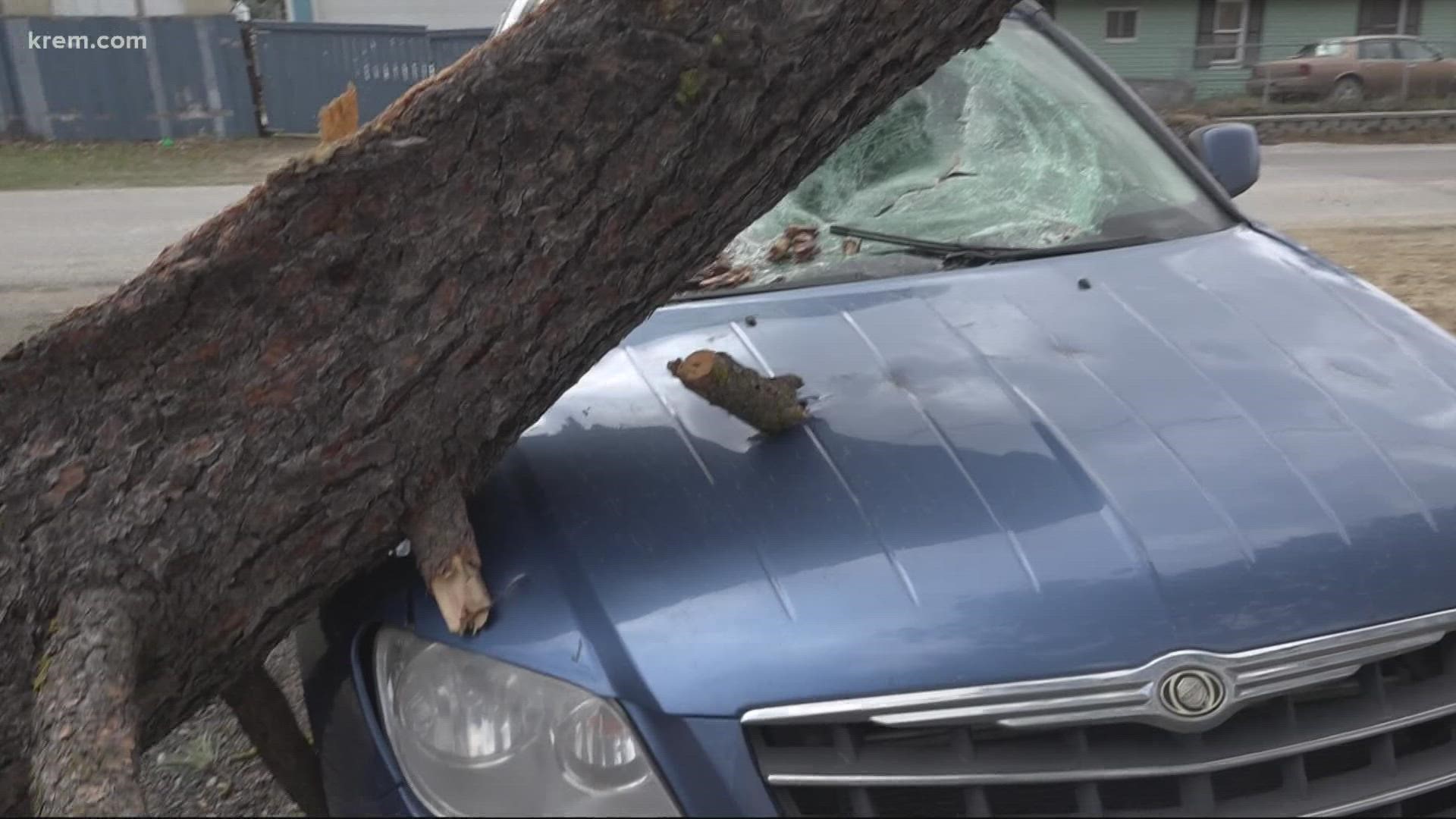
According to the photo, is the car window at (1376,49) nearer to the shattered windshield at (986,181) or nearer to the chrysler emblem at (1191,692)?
the shattered windshield at (986,181)

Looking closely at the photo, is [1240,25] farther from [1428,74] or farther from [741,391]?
[741,391]

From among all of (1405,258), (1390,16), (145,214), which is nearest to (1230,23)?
(1390,16)

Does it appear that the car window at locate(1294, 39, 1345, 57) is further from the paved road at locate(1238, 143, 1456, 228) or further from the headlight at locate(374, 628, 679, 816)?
the headlight at locate(374, 628, 679, 816)

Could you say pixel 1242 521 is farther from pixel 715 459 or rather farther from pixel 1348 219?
pixel 1348 219

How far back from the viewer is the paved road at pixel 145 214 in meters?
8.61

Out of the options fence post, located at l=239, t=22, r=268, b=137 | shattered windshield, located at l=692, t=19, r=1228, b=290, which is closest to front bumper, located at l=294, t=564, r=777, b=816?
shattered windshield, located at l=692, t=19, r=1228, b=290

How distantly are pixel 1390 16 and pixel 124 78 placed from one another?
23835mm

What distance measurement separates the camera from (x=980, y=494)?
1979 millimetres

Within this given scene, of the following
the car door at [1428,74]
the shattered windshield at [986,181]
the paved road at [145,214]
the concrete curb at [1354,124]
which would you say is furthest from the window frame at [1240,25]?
the shattered windshield at [986,181]

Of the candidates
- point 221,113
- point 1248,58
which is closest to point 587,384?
point 221,113

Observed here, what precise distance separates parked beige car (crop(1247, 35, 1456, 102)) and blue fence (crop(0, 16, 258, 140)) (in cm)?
1757

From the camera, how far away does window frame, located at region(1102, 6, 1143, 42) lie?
1061 inches

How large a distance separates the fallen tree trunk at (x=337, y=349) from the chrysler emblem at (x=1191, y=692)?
97 cm

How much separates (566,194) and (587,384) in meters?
0.53
